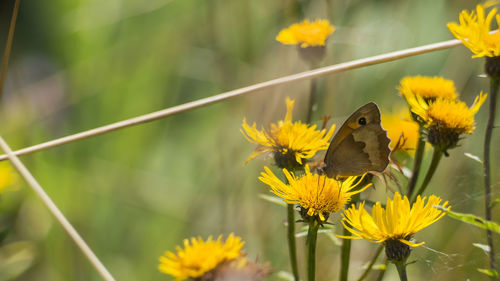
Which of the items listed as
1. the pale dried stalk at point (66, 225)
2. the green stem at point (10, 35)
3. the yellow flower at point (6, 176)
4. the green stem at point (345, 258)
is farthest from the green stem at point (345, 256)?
the yellow flower at point (6, 176)

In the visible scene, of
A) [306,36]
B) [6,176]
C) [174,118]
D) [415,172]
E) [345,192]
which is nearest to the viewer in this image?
[345,192]

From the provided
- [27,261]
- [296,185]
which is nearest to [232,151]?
[27,261]

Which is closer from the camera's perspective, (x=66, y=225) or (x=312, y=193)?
(x=312, y=193)

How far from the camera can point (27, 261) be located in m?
1.42

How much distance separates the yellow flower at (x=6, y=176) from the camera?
123 cm

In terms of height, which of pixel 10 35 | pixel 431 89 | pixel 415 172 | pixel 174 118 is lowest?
pixel 174 118

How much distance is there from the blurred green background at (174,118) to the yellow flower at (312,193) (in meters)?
0.38

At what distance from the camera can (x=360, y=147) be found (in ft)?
2.45

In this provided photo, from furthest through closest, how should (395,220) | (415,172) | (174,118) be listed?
(174,118)
(415,172)
(395,220)

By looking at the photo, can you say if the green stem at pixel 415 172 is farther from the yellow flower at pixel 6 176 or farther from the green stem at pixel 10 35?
the yellow flower at pixel 6 176

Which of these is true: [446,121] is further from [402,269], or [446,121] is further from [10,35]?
[10,35]

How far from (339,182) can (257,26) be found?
145cm

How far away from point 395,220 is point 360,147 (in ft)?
0.57

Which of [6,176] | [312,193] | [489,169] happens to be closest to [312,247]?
[312,193]
